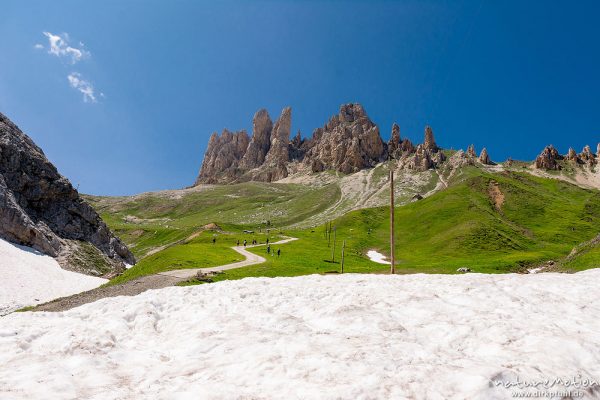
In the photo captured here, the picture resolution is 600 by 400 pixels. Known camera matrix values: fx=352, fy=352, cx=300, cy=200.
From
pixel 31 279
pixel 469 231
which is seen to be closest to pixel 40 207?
pixel 31 279

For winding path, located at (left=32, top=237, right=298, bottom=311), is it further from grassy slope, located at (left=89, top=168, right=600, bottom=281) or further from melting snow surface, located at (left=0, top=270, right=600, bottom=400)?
melting snow surface, located at (left=0, top=270, right=600, bottom=400)

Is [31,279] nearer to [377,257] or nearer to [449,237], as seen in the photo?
[377,257]

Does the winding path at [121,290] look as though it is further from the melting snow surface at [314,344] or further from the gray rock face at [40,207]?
the gray rock face at [40,207]

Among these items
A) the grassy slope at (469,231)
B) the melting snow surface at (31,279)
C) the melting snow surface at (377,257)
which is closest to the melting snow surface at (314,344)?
the melting snow surface at (31,279)

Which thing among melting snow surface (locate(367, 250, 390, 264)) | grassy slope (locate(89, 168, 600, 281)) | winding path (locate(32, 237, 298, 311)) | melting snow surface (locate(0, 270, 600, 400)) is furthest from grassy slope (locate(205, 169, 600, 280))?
melting snow surface (locate(0, 270, 600, 400))

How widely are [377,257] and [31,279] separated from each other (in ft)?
241

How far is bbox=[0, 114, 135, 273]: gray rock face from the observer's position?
63.0 metres

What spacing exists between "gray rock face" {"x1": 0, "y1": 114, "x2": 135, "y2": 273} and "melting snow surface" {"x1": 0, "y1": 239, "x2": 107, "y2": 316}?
11.1 ft

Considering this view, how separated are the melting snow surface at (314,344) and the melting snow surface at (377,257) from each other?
68993 millimetres

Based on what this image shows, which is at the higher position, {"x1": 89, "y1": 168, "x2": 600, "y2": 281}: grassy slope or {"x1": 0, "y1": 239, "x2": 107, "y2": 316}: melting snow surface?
{"x1": 89, "y1": 168, "x2": 600, "y2": 281}: grassy slope

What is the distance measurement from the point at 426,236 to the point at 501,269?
2094 inches

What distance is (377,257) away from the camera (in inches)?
3693

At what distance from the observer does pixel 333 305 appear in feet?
57.2

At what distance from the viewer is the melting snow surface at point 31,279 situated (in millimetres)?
45500
